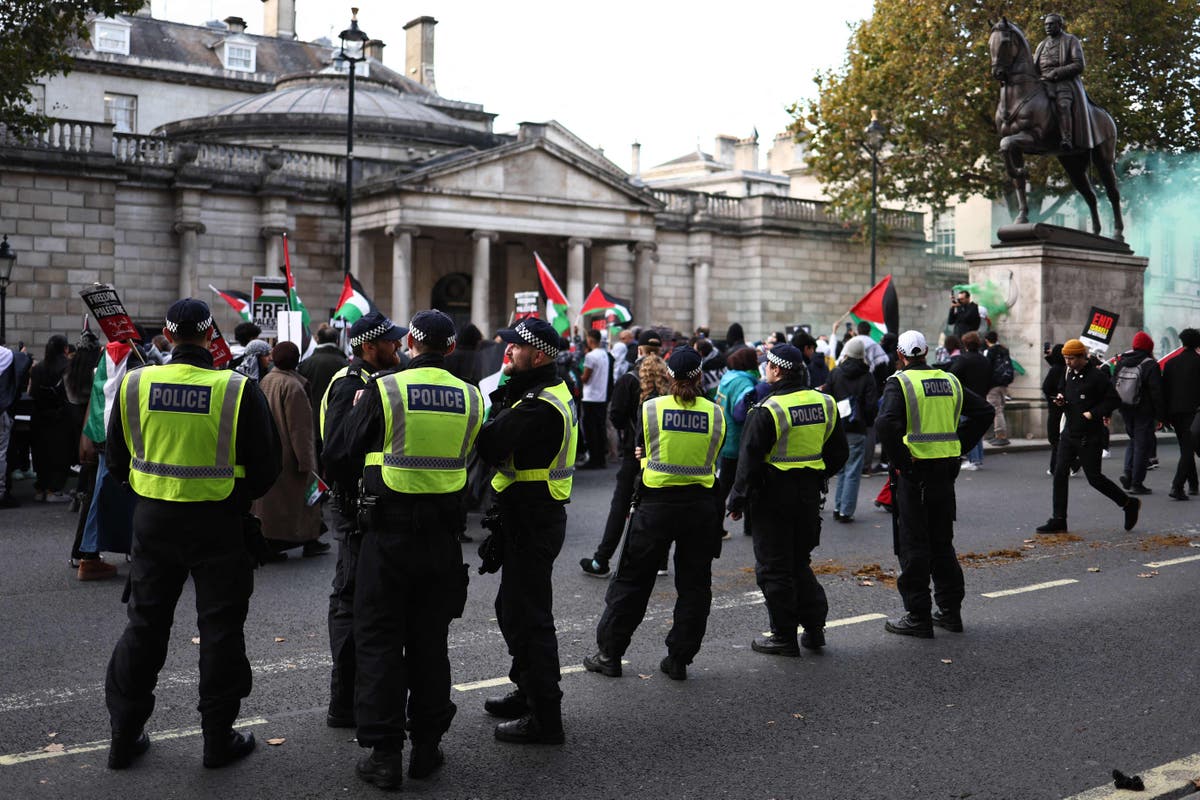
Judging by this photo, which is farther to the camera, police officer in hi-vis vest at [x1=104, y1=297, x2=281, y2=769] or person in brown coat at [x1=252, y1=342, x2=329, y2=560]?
person in brown coat at [x1=252, y1=342, x2=329, y2=560]

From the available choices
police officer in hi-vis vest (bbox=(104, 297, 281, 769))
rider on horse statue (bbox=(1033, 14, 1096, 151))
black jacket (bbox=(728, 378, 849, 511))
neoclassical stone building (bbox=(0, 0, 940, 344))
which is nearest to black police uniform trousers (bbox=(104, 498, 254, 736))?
police officer in hi-vis vest (bbox=(104, 297, 281, 769))

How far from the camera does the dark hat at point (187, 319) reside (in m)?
5.37

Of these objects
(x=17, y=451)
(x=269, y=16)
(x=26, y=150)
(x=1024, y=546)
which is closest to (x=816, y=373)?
(x=1024, y=546)

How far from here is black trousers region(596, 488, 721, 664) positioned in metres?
6.50

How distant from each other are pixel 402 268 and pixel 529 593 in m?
26.2

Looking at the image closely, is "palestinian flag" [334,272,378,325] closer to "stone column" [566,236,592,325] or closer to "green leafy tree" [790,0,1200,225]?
"stone column" [566,236,592,325]

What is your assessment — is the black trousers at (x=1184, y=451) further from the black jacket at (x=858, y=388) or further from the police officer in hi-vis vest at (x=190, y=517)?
the police officer in hi-vis vest at (x=190, y=517)

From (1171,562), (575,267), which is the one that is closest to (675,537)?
(1171,562)

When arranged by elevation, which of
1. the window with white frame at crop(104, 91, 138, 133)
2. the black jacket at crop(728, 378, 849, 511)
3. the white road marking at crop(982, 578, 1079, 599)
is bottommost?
the white road marking at crop(982, 578, 1079, 599)

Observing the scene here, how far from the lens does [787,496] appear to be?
707 cm

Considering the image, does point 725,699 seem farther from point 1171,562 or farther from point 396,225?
point 396,225

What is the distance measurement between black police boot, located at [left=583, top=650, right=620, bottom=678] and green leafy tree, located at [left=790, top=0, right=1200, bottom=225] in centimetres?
2829

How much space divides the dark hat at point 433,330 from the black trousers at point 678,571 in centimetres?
172

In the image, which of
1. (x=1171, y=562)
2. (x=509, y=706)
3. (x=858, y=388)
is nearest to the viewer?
(x=509, y=706)
